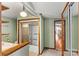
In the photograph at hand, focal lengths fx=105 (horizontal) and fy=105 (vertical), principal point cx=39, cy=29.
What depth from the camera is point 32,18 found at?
1.77 m

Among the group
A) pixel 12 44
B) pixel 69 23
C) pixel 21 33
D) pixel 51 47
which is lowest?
pixel 51 47

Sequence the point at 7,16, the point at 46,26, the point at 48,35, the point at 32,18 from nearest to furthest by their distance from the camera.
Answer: the point at 7,16 → the point at 32,18 → the point at 46,26 → the point at 48,35

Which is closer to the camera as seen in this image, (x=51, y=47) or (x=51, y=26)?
(x=51, y=26)

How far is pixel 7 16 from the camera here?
1.52 m

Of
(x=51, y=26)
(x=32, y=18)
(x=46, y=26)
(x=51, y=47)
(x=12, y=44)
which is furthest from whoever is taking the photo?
(x=51, y=47)

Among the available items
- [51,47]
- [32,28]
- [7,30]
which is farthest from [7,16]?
[51,47]

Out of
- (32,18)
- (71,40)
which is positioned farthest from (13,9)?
(71,40)

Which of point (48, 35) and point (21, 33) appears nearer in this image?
point (21, 33)

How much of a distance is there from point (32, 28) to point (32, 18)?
177 millimetres

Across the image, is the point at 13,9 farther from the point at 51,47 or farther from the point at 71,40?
the point at 51,47

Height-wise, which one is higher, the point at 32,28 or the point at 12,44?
the point at 32,28

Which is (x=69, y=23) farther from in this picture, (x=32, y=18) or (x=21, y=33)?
(x=21, y=33)

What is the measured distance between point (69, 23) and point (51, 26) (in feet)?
2.51

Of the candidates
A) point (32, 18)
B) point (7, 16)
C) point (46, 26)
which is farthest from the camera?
point (46, 26)
